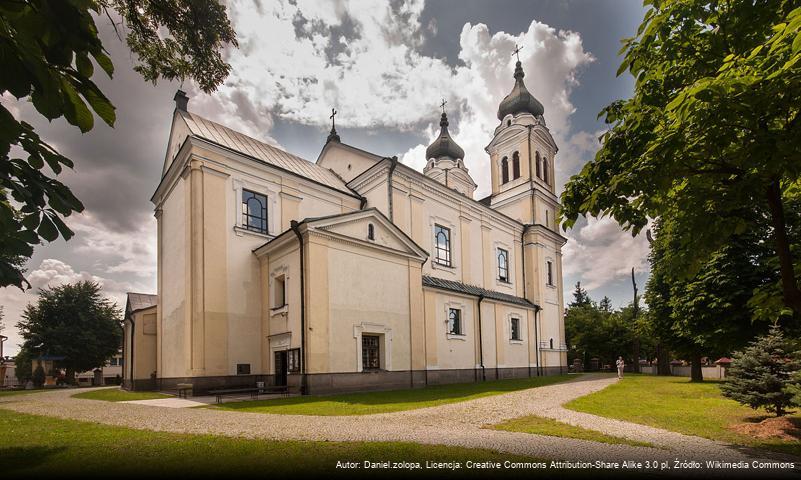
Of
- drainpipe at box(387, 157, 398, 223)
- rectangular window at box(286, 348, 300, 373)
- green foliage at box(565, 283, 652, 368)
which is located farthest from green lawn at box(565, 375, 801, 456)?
green foliage at box(565, 283, 652, 368)

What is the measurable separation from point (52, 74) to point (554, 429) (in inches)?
383

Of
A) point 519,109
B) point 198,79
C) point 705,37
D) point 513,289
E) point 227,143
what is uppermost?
point 519,109

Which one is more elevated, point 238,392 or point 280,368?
point 280,368

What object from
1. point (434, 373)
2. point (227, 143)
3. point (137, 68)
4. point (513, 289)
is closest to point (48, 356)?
point (227, 143)

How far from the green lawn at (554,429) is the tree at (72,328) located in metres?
43.9

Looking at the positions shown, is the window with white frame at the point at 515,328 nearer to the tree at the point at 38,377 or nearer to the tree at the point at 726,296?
the tree at the point at 726,296

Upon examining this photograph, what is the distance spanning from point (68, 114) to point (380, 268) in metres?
18.3

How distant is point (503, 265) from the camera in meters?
34.2

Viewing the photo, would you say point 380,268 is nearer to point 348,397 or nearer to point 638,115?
point 348,397

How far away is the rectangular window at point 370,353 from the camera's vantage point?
19.8 m

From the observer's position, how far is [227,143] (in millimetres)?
22531

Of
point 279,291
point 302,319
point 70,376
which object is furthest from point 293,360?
point 70,376

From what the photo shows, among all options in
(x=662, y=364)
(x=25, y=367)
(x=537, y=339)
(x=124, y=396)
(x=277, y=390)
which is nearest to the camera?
(x=277, y=390)

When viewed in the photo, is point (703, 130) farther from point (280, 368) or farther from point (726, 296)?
point (280, 368)
